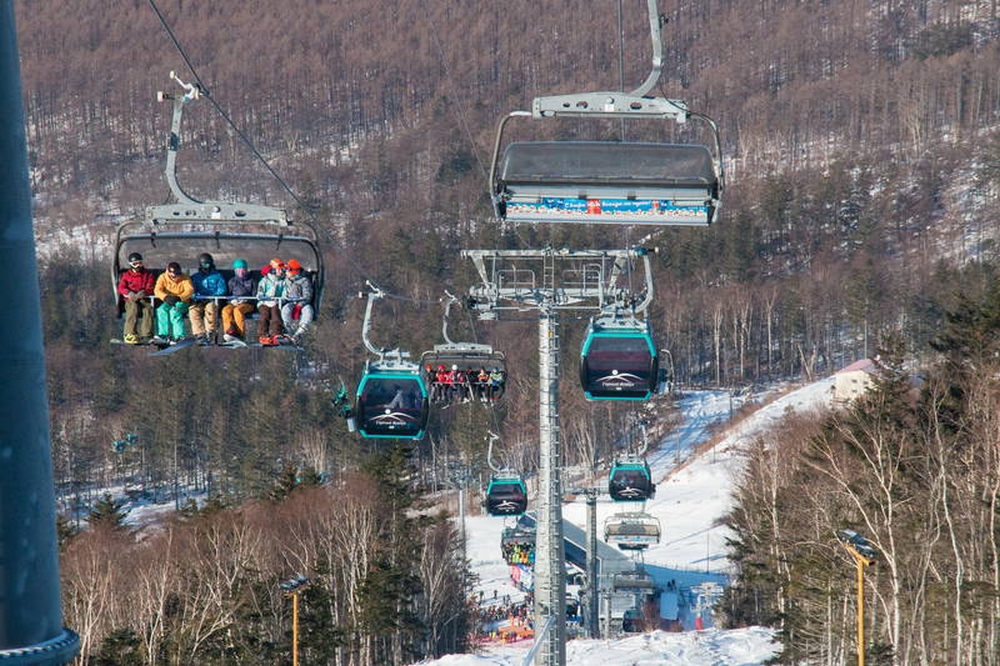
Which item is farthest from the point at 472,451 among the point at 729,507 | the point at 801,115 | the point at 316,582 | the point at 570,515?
the point at 801,115

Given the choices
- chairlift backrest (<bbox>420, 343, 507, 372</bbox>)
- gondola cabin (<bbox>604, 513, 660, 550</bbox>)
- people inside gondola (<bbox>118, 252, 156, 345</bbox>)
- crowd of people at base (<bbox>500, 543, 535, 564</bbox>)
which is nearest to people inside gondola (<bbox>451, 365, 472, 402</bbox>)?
chairlift backrest (<bbox>420, 343, 507, 372</bbox>)

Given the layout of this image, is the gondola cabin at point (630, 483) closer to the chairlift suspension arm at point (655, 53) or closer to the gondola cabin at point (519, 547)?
the gondola cabin at point (519, 547)

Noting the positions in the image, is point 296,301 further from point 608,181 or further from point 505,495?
point 505,495

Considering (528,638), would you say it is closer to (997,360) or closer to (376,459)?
(376,459)

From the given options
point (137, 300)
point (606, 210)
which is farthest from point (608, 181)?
point (137, 300)

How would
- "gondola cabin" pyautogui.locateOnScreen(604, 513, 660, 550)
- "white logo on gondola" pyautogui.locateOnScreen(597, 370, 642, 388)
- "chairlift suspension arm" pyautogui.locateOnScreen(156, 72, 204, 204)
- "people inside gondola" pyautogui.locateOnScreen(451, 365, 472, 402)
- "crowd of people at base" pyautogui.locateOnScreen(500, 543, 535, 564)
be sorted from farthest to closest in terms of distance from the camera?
"gondola cabin" pyautogui.locateOnScreen(604, 513, 660, 550) → "crowd of people at base" pyautogui.locateOnScreen(500, 543, 535, 564) → "people inside gondola" pyautogui.locateOnScreen(451, 365, 472, 402) → "white logo on gondola" pyautogui.locateOnScreen(597, 370, 642, 388) → "chairlift suspension arm" pyautogui.locateOnScreen(156, 72, 204, 204)

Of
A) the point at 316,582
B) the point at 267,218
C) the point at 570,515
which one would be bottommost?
the point at 570,515

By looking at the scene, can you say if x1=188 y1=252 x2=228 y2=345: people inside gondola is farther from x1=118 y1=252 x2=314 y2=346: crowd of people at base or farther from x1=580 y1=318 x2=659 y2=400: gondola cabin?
x1=580 y1=318 x2=659 y2=400: gondola cabin
